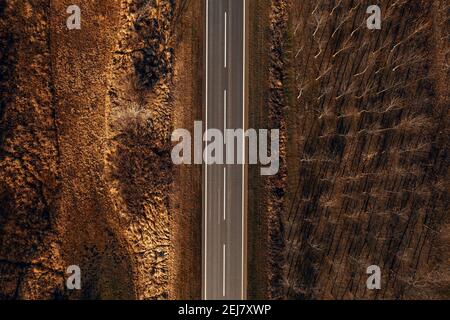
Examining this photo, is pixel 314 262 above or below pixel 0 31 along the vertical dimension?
below

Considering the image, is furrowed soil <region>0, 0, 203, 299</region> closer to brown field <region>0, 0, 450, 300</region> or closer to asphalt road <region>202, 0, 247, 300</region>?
brown field <region>0, 0, 450, 300</region>

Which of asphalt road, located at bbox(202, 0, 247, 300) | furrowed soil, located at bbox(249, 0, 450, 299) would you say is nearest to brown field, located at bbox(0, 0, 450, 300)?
furrowed soil, located at bbox(249, 0, 450, 299)

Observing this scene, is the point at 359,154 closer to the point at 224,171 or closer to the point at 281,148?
the point at 281,148

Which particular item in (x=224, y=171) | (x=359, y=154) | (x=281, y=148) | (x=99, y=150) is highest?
(x=281, y=148)

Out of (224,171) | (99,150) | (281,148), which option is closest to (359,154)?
(281,148)

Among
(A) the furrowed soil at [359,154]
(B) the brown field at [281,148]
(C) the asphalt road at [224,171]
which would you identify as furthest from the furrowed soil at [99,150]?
(A) the furrowed soil at [359,154]

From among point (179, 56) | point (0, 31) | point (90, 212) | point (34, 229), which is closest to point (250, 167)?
point (179, 56)

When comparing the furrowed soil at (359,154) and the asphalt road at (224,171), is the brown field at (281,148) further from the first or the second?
the asphalt road at (224,171)
